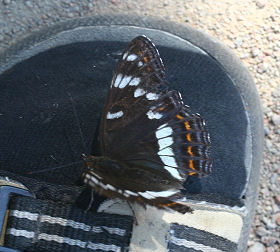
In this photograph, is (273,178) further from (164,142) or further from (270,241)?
(164,142)

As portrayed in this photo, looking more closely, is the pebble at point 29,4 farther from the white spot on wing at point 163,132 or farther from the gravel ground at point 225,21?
the white spot on wing at point 163,132

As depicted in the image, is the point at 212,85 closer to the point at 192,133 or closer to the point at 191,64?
the point at 191,64

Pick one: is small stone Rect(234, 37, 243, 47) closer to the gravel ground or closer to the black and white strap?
the gravel ground

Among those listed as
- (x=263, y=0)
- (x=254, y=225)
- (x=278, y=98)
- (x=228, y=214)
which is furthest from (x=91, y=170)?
(x=263, y=0)

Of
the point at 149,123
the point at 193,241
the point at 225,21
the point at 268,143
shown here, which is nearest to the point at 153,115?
the point at 149,123

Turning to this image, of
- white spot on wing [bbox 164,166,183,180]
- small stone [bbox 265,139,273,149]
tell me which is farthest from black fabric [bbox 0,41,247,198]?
small stone [bbox 265,139,273,149]

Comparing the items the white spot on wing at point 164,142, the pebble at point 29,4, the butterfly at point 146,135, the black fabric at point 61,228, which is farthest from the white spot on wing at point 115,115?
the pebble at point 29,4
